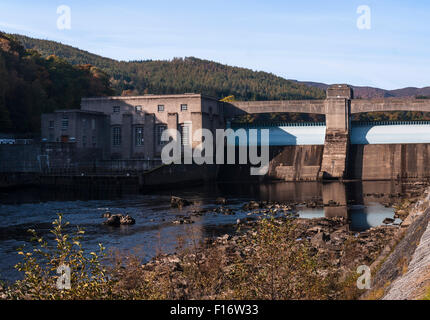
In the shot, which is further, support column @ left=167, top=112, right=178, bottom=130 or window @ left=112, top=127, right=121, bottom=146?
window @ left=112, top=127, right=121, bottom=146

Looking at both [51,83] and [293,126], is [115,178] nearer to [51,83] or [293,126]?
[293,126]

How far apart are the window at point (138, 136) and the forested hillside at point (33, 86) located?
15.6 m

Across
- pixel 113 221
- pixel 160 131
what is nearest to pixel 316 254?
pixel 113 221

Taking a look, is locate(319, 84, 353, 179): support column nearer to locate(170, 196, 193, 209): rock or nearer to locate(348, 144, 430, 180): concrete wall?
locate(348, 144, 430, 180): concrete wall

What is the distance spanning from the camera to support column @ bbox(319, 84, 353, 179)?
7125 centimetres

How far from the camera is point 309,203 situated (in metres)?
47.0

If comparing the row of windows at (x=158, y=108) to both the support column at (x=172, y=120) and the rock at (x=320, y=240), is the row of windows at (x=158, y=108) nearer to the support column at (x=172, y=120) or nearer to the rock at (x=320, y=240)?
the support column at (x=172, y=120)

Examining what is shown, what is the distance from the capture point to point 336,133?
74.5 meters

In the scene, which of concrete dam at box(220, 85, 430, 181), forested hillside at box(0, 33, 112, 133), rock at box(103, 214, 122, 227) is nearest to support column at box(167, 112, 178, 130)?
concrete dam at box(220, 85, 430, 181)

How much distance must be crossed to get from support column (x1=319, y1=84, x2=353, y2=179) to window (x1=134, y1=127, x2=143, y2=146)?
25.6 meters

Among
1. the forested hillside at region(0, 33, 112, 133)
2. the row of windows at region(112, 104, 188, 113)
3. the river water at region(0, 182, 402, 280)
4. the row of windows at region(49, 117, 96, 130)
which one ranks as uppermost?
the forested hillside at region(0, 33, 112, 133)

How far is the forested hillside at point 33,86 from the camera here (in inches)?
3189

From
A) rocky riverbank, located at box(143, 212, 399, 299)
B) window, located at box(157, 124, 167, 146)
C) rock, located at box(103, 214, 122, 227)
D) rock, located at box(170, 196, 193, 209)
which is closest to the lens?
rocky riverbank, located at box(143, 212, 399, 299)

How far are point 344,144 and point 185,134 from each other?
21.4 m
